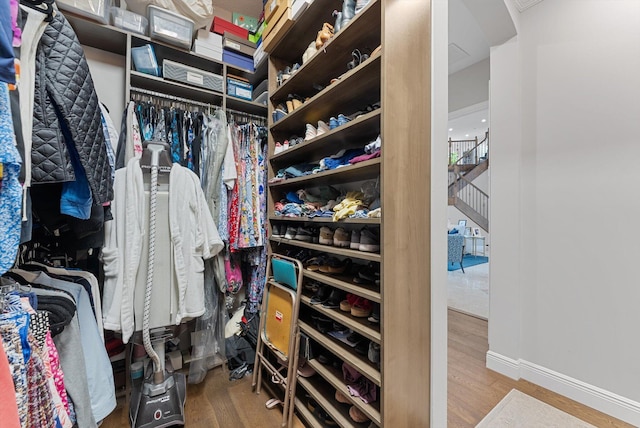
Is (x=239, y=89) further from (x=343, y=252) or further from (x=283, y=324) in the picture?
(x=283, y=324)

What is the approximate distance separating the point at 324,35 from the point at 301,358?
181cm

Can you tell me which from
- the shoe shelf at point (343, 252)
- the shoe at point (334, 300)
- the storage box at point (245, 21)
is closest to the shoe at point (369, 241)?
the shoe shelf at point (343, 252)

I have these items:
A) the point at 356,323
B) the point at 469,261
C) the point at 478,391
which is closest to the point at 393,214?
the point at 356,323

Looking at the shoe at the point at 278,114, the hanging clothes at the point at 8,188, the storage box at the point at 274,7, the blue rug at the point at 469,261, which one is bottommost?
the blue rug at the point at 469,261

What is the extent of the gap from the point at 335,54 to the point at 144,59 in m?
1.31

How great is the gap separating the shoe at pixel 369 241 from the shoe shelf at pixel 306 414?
97cm

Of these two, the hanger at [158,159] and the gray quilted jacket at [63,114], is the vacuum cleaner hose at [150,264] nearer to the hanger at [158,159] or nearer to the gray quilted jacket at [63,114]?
the hanger at [158,159]

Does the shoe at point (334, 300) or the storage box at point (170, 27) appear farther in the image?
the storage box at point (170, 27)

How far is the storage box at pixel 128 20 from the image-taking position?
1672 millimetres

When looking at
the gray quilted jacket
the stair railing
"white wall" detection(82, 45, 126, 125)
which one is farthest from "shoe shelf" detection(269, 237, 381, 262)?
the stair railing

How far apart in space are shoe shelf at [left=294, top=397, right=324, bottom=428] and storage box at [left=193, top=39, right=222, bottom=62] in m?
2.42

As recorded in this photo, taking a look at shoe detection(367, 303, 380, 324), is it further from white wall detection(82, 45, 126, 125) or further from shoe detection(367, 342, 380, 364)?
white wall detection(82, 45, 126, 125)

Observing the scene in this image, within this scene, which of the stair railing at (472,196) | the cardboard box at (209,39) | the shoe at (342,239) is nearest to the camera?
the shoe at (342,239)

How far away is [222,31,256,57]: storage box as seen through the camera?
2.04 m
